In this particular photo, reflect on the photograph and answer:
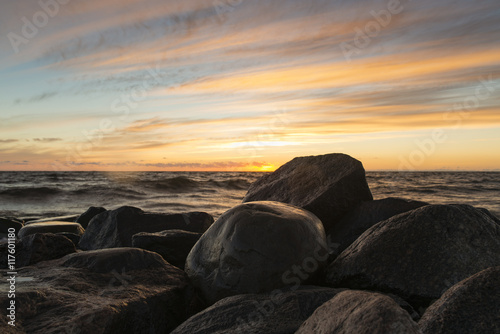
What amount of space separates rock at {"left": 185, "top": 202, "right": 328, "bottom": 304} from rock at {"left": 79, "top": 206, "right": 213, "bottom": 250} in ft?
9.87

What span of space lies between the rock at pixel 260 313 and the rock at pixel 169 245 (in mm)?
2010

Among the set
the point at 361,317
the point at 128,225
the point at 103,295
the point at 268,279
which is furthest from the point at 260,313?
the point at 128,225

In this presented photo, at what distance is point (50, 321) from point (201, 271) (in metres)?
1.43

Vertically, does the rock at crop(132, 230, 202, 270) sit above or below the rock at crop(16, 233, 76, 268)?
below

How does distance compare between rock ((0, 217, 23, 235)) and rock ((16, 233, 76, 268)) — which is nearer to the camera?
rock ((16, 233, 76, 268))

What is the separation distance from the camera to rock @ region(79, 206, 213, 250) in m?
6.55

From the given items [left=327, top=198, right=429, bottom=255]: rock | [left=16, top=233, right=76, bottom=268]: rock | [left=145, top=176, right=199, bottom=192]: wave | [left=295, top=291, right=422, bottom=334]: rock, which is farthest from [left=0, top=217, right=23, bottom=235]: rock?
[left=145, top=176, right=199, bottom=192]: wave

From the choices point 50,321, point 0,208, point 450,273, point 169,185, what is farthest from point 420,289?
point 169,185

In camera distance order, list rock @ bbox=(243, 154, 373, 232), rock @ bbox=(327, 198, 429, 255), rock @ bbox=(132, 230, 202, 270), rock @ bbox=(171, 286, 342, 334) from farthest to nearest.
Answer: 1. rock @ bbox=(243, 154, 373, 232)
2. rock @ bbox=(327, 198, 429, 255)
3. rock @ bbox=(132, 230, 202, 270)
4. rock @ bbox=(171, 286, 342, 334)

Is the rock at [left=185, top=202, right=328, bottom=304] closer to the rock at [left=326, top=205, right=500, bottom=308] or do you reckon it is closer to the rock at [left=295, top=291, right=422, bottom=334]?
the rock at [left=326, top=205, right=500, bottom=308]

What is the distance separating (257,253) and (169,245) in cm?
203

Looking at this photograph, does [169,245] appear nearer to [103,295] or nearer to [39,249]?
[39,249]

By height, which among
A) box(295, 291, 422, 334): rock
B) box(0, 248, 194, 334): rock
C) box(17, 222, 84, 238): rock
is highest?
box(295, 291, 422, 334): rock

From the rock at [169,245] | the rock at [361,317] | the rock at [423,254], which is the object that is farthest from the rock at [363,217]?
the rock at [361,317]
